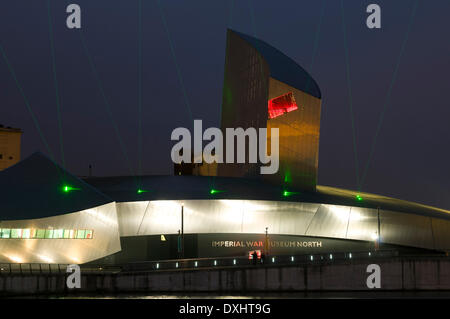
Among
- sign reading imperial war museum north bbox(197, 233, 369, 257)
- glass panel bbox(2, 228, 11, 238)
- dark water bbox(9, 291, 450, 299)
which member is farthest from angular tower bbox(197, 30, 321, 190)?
glass panel bbox(2, 228, 11, 238)

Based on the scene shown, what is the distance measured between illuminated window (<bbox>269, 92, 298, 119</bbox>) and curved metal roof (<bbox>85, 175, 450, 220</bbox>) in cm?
665

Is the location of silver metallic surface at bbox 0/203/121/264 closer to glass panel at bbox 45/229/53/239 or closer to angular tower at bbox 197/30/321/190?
glass panel at bbox 45/229/53/239

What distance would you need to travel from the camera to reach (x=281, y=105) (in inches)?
2344

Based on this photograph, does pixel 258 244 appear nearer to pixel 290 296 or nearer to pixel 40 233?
pixel 290 296

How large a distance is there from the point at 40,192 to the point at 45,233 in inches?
159

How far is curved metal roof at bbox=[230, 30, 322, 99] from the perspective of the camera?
59.9 m

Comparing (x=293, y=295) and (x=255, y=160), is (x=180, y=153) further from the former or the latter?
(x=293, y=295)

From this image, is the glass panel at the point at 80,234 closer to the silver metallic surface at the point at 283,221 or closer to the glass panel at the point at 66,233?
the glass panel at the point at 66,233

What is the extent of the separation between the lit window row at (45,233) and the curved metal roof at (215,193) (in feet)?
22.3

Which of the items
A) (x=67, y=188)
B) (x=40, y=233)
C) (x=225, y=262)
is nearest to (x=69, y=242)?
(x=40, y=233)

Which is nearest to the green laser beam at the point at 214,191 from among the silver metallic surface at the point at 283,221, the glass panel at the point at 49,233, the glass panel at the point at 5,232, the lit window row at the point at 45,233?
the silver metallic surface at the point at 283,221

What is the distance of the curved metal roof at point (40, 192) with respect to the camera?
139 feet

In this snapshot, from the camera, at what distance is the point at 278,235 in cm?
5391
